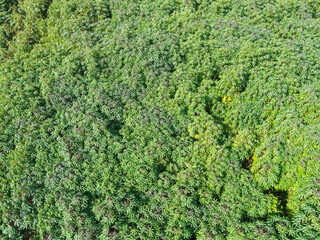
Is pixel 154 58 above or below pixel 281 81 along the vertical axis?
above

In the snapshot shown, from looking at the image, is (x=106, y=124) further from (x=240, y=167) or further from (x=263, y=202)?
(x=263, y=202)

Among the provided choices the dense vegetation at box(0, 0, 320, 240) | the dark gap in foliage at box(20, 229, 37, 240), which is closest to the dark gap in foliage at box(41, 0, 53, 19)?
the dense vegetation at box(0, 0, 320, 240)

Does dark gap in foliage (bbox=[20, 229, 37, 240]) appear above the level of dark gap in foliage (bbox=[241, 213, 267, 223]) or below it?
above

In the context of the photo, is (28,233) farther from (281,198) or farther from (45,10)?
(45,10)

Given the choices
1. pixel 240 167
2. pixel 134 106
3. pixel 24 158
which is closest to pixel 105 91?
pixel 134 106

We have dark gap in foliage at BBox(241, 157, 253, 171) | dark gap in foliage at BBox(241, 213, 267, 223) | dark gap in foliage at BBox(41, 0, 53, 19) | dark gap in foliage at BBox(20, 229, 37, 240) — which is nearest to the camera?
dark gap in foliage at BBox(241, 213, 267, 223)

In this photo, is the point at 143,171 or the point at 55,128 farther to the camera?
the point at 55,128

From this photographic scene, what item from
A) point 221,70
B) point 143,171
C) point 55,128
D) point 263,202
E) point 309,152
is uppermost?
point 55,128

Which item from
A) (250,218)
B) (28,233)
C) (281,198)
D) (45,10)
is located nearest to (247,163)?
(281,198)

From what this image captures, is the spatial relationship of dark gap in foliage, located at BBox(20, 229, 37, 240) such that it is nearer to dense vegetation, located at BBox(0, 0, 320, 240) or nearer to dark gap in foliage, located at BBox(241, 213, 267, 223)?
dense vegetation, located at BBox(0, 0, 320, 240)
